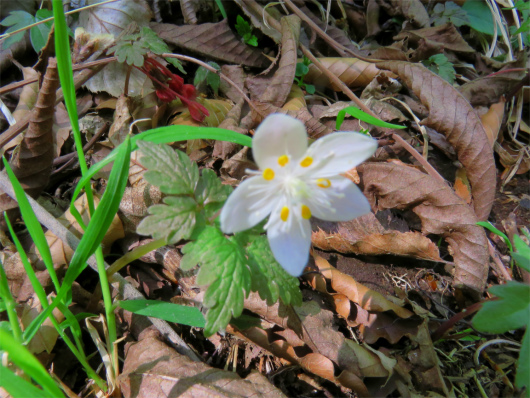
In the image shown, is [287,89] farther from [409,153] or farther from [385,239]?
[385,239]

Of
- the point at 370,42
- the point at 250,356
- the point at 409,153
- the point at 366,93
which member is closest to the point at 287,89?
the point at 366,93

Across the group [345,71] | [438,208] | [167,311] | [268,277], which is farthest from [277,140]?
[345,71]

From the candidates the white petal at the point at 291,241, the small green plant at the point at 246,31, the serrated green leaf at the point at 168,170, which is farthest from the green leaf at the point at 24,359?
the small green plant at the point at 246,31

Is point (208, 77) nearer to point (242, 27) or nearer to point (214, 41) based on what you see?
point (214, 41)

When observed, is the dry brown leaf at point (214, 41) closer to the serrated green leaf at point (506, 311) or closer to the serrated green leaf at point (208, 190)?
the serrated green leaf at point (208, 190)

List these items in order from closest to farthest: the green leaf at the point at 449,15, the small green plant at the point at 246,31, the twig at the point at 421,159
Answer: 1. the twig at the point at 421,159
2. the small green plant at the point at 246,31
3. the green leaf at the point at 449,15
